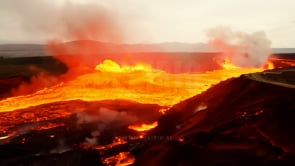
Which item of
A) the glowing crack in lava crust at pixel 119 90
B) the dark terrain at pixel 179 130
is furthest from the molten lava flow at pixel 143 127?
the glowing crack in lava crust at pixel 119 90

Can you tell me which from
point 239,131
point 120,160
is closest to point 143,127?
point 120,160

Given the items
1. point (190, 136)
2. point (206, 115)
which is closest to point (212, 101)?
Answer: point (206, 115)

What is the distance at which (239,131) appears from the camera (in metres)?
22.4

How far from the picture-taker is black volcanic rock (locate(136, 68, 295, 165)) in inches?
806

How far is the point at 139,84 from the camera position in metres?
45.0

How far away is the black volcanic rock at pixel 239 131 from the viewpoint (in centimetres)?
2047

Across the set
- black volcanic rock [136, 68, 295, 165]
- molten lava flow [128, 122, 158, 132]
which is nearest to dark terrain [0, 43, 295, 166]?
black volcanic rock [136, 68, 295, 165]

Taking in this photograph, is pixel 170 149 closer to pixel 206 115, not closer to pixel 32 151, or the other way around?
pixel 206 115

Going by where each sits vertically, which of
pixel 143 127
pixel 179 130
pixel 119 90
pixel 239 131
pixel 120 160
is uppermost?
pixel 119 90

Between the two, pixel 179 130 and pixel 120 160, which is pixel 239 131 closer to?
pixel 179 130

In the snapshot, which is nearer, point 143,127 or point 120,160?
point 120,160

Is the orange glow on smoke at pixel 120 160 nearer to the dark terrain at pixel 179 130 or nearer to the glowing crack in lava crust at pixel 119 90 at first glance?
the dark terrain at pixel 179 130

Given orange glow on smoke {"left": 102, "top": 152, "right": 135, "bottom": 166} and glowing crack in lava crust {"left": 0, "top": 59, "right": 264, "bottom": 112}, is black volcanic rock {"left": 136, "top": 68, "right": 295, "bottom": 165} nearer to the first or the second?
orange glow on smoke {"left": 102, "top": 152, "right": 135, "bottom": 166}

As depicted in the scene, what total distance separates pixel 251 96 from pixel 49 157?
15559 millimetres
